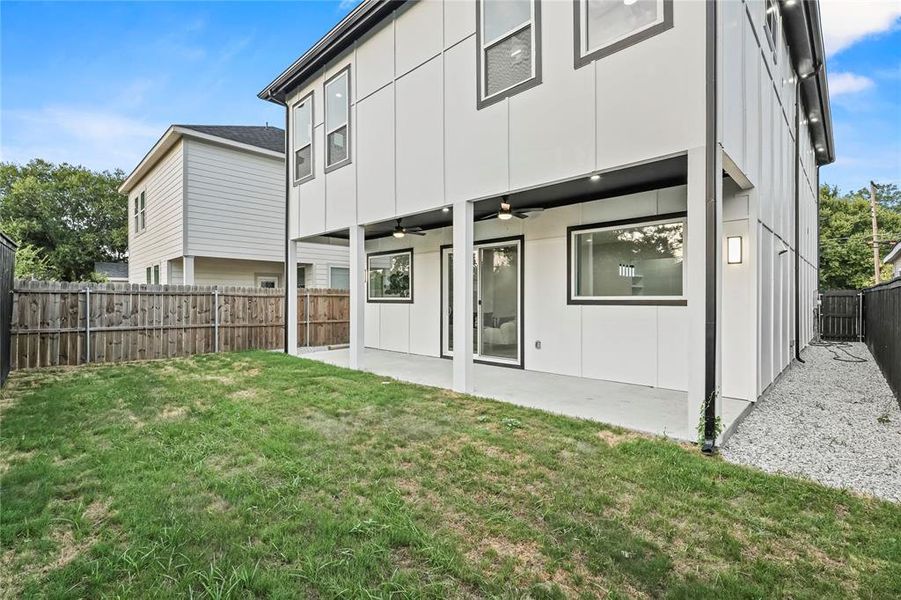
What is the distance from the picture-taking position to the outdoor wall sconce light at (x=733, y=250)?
16.9 ft

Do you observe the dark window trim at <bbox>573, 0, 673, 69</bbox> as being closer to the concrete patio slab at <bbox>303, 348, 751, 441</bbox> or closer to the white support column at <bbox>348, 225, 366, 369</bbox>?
the concrete patio slab at <bbox>303, 348, 751, 441</bbox>

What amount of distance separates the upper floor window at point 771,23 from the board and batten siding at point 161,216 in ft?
44.8

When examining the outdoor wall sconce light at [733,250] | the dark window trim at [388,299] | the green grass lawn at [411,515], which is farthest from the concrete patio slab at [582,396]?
the dark window trim at [388,299]

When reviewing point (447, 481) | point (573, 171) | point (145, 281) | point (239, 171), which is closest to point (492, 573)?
point (447, 481)

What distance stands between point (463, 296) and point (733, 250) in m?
3.27

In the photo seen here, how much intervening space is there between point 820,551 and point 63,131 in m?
28.5

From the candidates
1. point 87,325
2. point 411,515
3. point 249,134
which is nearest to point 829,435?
point 411,515

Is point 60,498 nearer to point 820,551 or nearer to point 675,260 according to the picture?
A: point 820,551

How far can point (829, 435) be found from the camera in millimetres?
4137

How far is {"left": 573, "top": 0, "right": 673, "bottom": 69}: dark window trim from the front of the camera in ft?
13.0

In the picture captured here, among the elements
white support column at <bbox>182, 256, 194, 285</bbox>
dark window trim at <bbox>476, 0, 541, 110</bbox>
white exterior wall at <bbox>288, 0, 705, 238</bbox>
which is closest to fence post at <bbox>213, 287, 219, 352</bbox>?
white exterior wall at <bbox>288, 0, 705, 238</bbox>

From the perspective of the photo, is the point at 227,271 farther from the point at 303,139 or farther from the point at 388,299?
the point at 388,299

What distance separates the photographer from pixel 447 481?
9.97 feet

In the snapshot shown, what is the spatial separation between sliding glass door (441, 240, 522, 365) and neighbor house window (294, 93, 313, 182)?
13.5 ft
